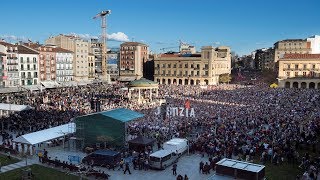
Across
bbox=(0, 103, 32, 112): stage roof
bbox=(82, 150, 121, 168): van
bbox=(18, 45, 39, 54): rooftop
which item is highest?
bbox=(18, 45, 39, 54): rooftop

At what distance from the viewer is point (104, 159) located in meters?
27.1

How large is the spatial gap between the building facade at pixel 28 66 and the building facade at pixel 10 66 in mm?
1470

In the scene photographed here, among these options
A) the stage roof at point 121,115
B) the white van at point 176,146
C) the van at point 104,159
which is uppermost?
the stage roof at point 121,115

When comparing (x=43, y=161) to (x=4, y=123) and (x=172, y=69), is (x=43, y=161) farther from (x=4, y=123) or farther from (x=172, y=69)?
(x=172, y=69)

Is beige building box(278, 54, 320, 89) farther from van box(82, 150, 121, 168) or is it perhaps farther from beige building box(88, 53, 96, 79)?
van box(82, 150, 121, 168)

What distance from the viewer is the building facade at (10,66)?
71.1m

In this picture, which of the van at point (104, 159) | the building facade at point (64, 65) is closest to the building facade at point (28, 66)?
the building facade at point (64, 65)

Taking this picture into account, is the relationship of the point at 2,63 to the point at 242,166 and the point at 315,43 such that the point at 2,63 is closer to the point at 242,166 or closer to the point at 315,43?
the point at 242,166

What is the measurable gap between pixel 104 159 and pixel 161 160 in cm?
445

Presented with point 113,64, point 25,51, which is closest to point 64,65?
point 25,51

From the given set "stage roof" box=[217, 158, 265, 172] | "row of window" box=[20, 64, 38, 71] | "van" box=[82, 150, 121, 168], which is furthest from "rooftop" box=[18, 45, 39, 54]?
"stage roof" box=[217, 158, 265, 172]

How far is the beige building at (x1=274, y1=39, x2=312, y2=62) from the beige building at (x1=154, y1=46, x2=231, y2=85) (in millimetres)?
36406

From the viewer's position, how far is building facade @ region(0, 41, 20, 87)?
71062mm

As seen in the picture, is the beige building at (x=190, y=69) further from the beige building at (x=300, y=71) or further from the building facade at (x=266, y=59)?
the building facade at (x=266, y=59)
